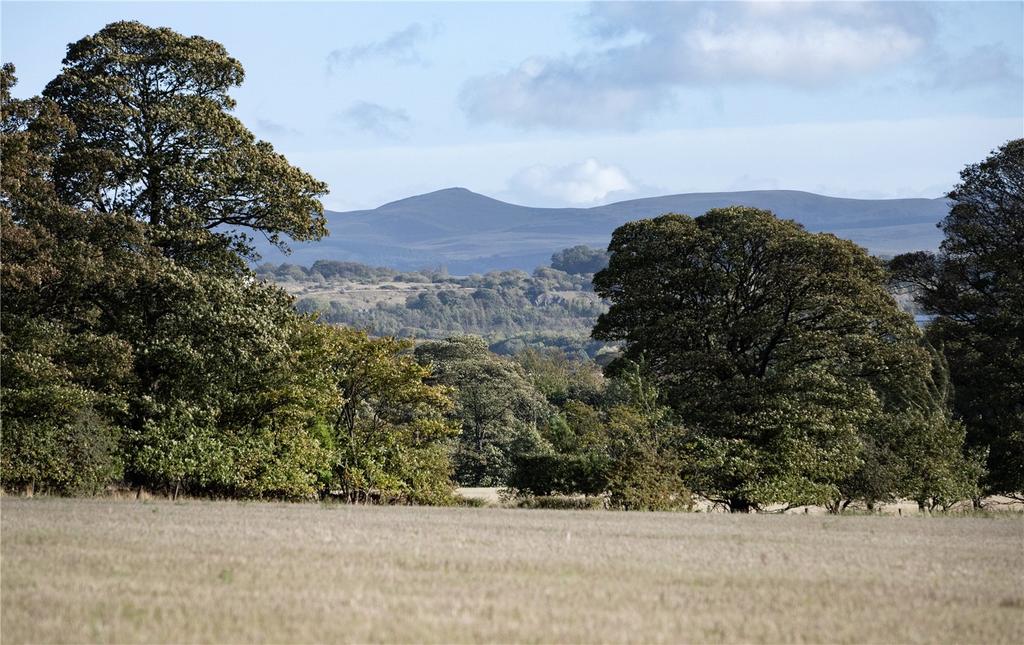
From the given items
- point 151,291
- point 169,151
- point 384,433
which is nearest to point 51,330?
point 151,291

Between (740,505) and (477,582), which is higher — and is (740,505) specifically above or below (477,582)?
below

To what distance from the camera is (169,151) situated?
34.9m

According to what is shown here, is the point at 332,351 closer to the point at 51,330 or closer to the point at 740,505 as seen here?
the point at 51,330

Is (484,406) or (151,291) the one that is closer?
(151,291)

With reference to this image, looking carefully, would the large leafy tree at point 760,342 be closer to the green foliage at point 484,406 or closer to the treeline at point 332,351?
the treeline at point 332,351

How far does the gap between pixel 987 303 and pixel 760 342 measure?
15.8 m

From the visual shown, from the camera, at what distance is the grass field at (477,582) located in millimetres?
12070

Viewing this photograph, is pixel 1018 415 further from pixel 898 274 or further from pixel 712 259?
pixel 712 259

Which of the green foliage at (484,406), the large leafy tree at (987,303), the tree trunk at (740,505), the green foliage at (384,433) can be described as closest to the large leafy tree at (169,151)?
the green foliage at (384,433)

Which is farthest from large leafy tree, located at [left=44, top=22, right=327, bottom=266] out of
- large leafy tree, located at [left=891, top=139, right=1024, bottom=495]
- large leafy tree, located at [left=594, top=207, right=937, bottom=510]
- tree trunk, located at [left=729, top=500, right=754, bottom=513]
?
large leafy tree, located at [left=891, top=139, right=1024, bottom=495]

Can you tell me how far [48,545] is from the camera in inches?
689

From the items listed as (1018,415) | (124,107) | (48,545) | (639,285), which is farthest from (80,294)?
(1018,415)

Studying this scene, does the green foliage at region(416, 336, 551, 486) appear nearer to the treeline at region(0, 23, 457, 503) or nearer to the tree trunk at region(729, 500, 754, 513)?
the tree trunk at region(729, 500, 754, 513)

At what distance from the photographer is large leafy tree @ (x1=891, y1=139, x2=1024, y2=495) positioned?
49.5m
